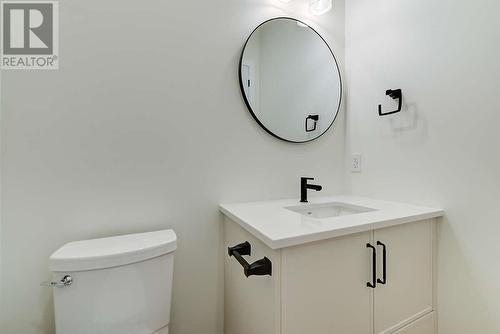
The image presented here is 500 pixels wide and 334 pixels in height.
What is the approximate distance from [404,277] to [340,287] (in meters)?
0.38

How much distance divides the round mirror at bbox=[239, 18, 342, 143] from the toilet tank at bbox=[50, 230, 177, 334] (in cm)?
87

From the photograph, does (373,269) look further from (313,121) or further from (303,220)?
(313,121)

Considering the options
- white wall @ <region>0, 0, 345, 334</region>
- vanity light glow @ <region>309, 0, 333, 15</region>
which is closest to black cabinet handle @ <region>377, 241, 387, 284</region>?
white wall @ <region>0, 0, 345, 334</region>

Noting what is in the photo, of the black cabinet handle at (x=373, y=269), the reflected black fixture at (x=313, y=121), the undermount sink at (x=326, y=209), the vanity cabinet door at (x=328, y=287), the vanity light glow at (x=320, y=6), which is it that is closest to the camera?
the vanity cabinet door at (x=328, y=287)

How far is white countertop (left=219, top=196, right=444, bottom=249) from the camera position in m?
0.74

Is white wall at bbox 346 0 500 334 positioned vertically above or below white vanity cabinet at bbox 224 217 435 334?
above

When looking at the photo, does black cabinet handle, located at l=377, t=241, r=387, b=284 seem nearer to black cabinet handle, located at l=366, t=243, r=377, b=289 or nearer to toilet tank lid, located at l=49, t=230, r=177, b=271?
black cabinet handle, located at l=366, t=243, r=377, b=289

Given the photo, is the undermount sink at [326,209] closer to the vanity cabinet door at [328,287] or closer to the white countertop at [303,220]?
the white countertop at [303,220]

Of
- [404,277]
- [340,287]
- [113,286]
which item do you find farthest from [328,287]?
[113,286]

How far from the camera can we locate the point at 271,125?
135 cm

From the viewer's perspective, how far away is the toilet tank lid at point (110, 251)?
0.79 meters

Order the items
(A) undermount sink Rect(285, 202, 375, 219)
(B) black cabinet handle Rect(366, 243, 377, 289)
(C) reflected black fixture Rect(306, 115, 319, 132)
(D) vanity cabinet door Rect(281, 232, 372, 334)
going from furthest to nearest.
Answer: (C) reflected black fixture Rect(306, 115, 319, 132) < (A) undermount sink Rect(285, 202, 375, 219) < (B) black cabinet handle Rect(366, 243, 377, 289) < (D) vanity cabinet door Rect(281, 232, 372, 334)
